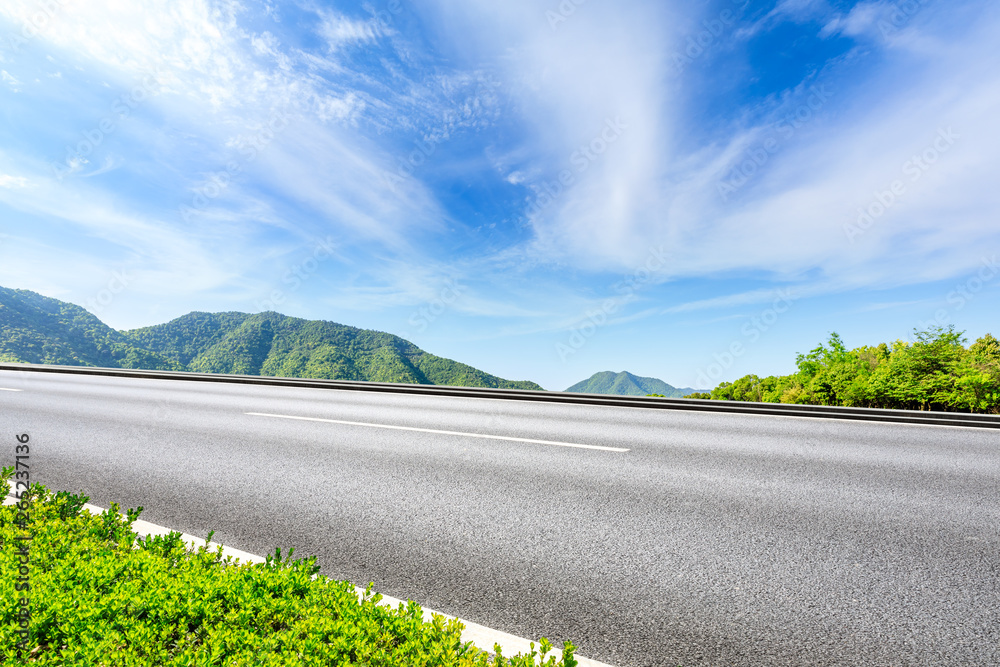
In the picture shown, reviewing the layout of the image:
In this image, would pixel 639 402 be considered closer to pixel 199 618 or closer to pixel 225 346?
pixel 199 618

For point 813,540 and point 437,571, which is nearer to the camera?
point 437,571

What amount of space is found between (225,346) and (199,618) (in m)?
109

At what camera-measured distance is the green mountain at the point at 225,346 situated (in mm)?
61406

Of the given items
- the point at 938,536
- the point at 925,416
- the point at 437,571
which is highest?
the point at 925,416

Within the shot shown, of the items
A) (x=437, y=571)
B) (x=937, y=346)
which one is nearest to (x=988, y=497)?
(x=437, y=571)

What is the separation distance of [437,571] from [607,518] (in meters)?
1.57

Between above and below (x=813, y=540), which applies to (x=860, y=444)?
above

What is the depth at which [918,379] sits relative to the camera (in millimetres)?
11391

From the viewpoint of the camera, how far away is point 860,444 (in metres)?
6.68

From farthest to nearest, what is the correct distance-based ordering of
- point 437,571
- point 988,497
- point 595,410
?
point 595,410, point 988,497, point 437,571

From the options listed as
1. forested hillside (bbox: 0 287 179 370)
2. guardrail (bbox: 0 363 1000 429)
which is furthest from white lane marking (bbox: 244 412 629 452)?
forested hillside (bbox: 0 287 179 370)

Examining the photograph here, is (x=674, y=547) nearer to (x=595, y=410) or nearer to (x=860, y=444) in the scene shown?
(x=860, y=444)

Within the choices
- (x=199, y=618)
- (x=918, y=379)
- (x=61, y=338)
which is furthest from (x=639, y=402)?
(x=61, y=338)

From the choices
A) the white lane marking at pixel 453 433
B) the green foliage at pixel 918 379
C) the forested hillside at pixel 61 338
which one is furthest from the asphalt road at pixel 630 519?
the forested hillside at pixel 61 338
